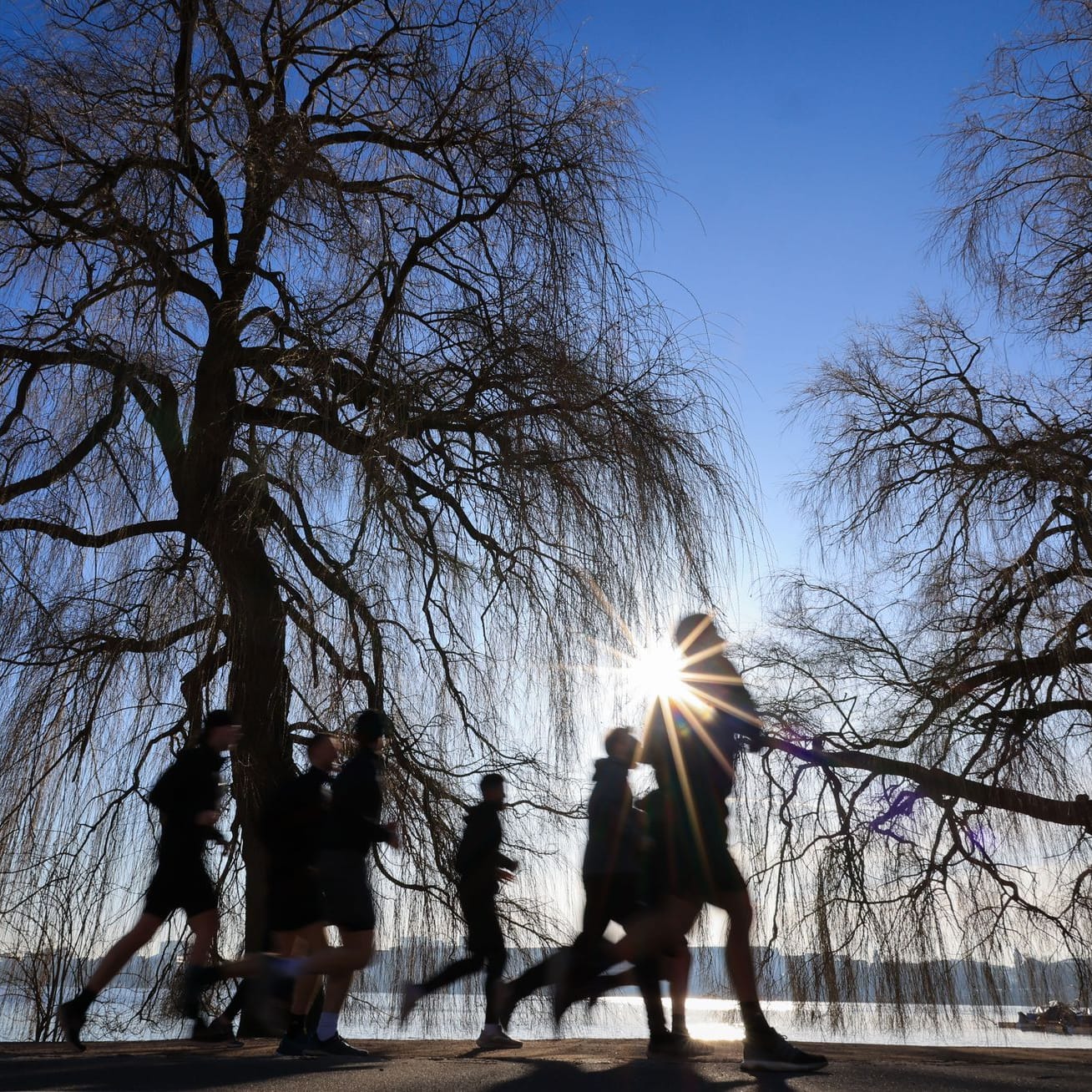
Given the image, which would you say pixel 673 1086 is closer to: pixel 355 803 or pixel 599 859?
pixel 599 859

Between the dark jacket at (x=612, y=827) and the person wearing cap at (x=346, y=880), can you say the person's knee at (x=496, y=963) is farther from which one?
the dark jacket at (x=612, y=827)

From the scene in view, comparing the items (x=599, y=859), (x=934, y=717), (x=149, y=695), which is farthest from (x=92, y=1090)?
(x=934, y=717)

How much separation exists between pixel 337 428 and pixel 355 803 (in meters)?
1.65

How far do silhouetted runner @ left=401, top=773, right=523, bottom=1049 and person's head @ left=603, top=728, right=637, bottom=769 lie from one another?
0.82 meters

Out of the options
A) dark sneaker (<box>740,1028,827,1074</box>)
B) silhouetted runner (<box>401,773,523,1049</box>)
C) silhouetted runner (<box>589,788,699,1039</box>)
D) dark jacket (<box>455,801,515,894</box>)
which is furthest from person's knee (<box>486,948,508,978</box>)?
dark sneaker (<box>740,1028,827,1074</box>)

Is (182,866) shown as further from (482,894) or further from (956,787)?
(956,787)

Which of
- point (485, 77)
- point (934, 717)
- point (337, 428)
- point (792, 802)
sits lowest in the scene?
point (792, 802)

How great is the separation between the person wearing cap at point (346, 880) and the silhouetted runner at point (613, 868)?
0.72m

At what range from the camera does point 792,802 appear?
5773 mm

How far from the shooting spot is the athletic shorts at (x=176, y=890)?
3902mm

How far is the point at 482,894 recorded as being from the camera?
14.6 ft

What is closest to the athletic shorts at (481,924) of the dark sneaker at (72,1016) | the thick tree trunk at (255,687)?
the thick tree trunk at (255,687)

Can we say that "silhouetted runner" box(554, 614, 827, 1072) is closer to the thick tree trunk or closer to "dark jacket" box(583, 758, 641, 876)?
"dark jacket" box(583, 758, 641, 876)

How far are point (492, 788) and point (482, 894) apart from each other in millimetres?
430
